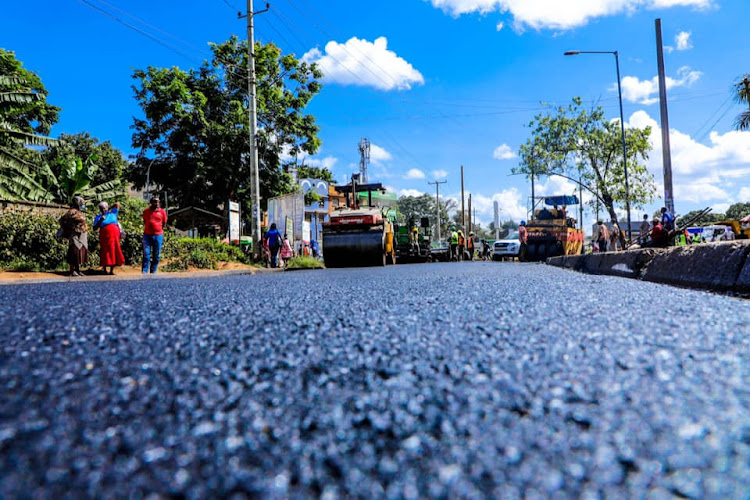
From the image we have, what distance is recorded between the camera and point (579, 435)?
1.01 meters

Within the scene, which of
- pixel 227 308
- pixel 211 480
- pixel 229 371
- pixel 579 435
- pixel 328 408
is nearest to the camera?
pixel 211 480

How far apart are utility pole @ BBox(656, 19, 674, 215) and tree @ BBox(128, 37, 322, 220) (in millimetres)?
15269

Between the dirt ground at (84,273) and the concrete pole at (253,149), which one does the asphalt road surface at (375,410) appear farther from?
the concrete pole at (253,149)

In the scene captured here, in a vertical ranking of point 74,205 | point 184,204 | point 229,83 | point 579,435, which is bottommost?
point 579,435

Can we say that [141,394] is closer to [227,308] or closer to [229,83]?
[227,308]

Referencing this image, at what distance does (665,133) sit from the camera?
435 inches

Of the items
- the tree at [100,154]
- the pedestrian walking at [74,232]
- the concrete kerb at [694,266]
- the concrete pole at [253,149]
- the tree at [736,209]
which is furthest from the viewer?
the tree at [736,209]

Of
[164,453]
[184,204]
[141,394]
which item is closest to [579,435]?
[164,453]

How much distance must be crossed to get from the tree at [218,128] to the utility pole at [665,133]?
1527cm

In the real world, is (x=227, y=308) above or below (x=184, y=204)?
below

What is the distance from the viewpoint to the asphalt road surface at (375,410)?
848 mm

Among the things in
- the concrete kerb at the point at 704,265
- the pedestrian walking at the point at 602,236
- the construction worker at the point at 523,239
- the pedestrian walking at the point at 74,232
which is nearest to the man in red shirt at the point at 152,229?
the pedestrian walking at the point at 74,232

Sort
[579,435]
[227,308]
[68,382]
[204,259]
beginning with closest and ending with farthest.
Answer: [579,435] → [68,382] → [227,308] → [204,259]

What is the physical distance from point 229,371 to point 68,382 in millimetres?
432
